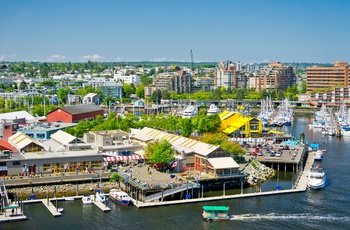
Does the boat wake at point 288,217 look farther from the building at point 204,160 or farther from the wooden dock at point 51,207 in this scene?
the wooden dock at point 51,207

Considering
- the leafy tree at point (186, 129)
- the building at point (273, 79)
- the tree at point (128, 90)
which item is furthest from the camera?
the building at point (273, 79)

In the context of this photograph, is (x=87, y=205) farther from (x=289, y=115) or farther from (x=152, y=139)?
(x=289, y=115)

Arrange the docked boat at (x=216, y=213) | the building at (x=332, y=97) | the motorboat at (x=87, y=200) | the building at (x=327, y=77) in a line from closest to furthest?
1. the docked boat at (x=216, y=213)
2. the motorboat at (x=87, y=200)
3. the building at (x=332, y=97)
4. the building at (x=327, y=77)

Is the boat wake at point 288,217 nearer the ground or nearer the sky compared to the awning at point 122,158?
nearer the ground

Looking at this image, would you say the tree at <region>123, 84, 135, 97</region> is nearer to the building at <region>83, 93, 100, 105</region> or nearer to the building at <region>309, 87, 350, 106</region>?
the building at <region>83, 93, 100, 105</region>

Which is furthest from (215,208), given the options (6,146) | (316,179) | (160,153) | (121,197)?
(6,146)

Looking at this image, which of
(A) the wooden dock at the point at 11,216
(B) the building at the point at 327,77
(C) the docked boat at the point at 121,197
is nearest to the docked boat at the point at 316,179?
(C) the docked boat at the point at 121,197

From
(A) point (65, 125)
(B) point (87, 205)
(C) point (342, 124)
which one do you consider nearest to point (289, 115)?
(C) point (342, 124)
